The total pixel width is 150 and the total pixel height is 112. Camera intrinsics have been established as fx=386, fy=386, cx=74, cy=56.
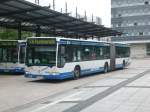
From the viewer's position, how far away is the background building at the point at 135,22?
324 feet

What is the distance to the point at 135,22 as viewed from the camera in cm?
10094

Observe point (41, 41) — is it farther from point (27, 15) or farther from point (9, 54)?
point (27, 15)

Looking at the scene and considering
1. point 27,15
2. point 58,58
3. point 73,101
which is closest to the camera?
point 73,101

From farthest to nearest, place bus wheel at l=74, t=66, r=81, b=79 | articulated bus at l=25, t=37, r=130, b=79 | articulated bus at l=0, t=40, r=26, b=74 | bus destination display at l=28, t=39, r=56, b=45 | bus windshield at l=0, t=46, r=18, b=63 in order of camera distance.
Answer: bus windshield at l=0, t=46, r=18, b=63 < articulated bus at l=0, t=40, r=26, b=74 < bus wheel at l=74, t=66, r=81, b=79 < bus destination display at l=28, t=39, r=56, b=45 < articulated bus at l=25, t=37, r=130, b=79

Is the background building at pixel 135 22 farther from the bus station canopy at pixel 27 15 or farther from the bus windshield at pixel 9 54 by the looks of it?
the bus windshield at pixel 9 54

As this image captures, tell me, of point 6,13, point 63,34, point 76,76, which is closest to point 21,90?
point 76,76

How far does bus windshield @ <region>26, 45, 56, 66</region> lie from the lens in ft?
69.4

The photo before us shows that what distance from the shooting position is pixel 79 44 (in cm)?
2461

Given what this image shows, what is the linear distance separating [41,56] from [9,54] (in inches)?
297

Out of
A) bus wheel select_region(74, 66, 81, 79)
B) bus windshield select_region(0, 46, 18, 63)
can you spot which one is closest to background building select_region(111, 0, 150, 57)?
bus windshield select_region(0, 46, 18, 63)

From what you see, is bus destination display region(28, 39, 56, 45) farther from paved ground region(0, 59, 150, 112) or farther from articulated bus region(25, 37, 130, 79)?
paved ground region(0, 59, 150, 112)

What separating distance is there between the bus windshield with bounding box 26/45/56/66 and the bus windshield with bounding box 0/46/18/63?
21.5ft

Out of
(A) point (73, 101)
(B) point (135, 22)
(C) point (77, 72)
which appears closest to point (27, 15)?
(C) point (77, 72)

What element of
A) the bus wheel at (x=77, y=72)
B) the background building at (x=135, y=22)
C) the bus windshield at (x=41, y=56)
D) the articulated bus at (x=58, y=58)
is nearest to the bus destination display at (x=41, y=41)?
the articulated bus at (x=58, y=58)
